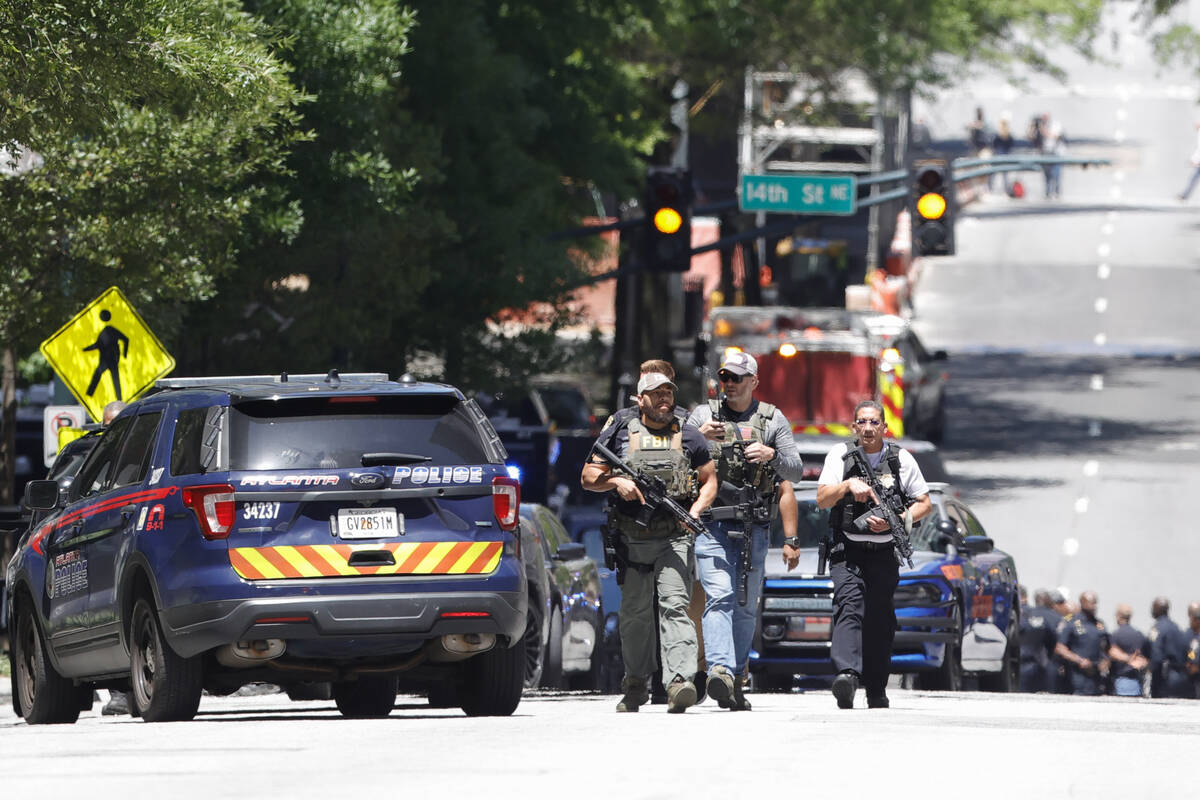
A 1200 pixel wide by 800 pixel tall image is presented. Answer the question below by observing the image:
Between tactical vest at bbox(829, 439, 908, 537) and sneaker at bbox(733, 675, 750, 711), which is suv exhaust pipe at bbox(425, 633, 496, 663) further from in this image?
tactical vest at bbox(829, 439, 908, 537)

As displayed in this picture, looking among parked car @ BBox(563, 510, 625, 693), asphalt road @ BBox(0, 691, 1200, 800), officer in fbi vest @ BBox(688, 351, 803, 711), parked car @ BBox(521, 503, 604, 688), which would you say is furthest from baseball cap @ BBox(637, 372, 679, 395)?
parked car @ BBox(563, 510, 625, 693)

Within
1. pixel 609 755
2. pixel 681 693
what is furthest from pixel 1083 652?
pixel 609 755

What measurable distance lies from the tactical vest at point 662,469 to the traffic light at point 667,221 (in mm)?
14661

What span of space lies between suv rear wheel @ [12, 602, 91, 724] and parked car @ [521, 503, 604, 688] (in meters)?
3.54

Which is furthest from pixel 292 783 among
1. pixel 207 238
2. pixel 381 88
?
pixel 381 88

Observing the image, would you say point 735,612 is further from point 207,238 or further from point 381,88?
point 381,88

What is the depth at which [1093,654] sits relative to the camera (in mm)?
21547

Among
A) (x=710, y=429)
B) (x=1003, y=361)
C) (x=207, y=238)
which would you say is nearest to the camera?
(x=710, y=429)

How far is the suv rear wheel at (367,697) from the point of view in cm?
1339

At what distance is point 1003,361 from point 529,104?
76.8 ft

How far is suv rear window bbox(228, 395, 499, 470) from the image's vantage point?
37.1ft

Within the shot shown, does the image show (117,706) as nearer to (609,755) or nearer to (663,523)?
(663,523)

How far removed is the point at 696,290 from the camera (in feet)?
191

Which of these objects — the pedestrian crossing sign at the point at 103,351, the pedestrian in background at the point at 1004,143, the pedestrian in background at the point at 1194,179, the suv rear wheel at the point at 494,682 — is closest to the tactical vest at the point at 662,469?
the suv rear wheel at the point at 494,682
